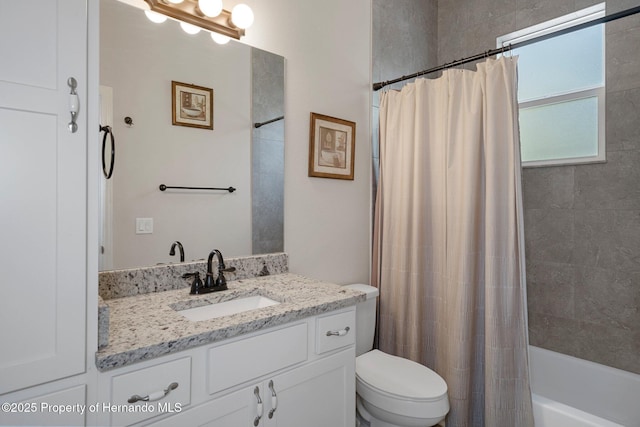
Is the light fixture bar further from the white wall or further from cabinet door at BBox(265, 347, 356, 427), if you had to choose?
cabinet door at BBox(265, 347, 356, 427)

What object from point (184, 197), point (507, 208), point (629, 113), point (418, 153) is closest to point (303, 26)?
point (418, 153)

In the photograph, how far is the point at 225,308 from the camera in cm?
140

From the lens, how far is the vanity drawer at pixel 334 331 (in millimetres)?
1309

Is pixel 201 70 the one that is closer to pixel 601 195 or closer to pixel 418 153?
pixel 418 153

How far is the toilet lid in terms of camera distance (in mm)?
1509

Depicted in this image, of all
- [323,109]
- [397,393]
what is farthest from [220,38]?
[397,393]

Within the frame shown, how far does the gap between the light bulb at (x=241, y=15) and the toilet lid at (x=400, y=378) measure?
5.93ft

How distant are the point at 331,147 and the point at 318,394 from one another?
1.35 m

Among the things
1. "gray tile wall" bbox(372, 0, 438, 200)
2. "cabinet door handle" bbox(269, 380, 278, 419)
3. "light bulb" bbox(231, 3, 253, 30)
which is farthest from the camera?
"gray tile wall" bbox(372, 0, 438, 200)

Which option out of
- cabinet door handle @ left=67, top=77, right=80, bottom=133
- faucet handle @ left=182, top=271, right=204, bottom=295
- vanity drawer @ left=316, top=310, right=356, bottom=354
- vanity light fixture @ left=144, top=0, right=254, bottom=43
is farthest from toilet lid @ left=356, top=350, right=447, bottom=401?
vanity light fixture @ left=144, top=0, right=254, bottom=43

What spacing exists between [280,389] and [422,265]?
1.17m

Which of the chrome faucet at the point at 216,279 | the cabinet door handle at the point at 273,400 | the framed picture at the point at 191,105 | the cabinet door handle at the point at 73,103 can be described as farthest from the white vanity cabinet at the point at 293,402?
the framed picture at the point at 191,105

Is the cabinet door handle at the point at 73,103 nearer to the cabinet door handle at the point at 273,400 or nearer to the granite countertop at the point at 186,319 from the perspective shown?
the granite countertop at the point at 186,319

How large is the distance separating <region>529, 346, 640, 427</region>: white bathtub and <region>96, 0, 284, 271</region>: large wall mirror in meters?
1.70
